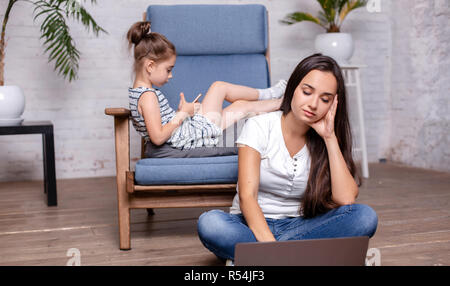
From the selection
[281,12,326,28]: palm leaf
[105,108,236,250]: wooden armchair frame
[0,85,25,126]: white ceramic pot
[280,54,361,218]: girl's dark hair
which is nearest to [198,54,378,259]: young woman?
[280,54,361,218]: girl's dark hair

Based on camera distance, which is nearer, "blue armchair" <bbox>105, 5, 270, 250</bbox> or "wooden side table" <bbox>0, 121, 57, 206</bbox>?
"blue armchair" <bbox>105, 5, 270, 250</bbox>

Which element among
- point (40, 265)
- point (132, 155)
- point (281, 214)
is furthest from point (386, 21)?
point (40, 265)

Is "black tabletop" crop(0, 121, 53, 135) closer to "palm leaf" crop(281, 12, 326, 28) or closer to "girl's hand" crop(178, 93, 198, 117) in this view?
"girl's hand" crop(178, 93, 198, 117)

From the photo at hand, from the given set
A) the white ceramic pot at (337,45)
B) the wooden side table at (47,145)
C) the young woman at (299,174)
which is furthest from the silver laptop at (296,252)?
the white ceramic pot at (337,45)

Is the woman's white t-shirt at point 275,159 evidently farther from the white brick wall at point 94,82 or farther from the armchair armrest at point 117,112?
the white brick wall at point 94,82

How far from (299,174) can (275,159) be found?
9 cm

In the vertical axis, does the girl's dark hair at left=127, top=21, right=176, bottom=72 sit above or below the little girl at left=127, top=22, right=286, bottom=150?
above

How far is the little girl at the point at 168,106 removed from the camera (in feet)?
6.36

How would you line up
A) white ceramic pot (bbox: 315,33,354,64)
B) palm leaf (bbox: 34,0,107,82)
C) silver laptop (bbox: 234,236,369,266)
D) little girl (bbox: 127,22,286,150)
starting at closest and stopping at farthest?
silver laptop (bbox: 234,236,369,266)
little girl (bbox: 127,22,286,150)
palm leaf (bbox: 34,0,107,82)
white ceramic pot (bbox: 315,33,354,64)

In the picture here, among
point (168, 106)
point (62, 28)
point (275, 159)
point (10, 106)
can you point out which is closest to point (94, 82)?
point (62, 28)

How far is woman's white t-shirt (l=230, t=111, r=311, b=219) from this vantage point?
4.90 feet

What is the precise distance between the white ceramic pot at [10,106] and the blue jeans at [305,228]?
182 centimetres

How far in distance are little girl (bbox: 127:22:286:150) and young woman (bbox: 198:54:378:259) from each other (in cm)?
52
